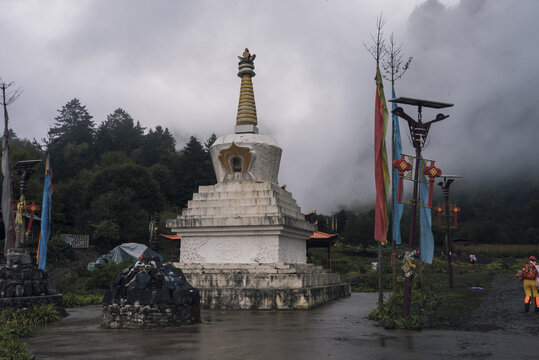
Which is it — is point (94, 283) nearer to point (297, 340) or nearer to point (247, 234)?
point (247, 234)

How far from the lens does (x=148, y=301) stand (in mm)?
10977

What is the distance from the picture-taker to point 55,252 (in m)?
36.3

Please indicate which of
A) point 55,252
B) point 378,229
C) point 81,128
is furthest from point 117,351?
point 81,128

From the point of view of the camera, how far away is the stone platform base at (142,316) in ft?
35.5

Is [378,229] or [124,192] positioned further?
[124,192]

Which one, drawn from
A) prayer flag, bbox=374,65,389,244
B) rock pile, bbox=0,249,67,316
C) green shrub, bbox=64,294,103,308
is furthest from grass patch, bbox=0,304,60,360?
prayer flag, bbox=374,65,389,244

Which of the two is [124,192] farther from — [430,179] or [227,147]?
[430,179]

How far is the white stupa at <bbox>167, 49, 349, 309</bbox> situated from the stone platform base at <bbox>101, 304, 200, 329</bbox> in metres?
4.95

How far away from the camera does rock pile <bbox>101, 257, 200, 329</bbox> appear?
10883mm

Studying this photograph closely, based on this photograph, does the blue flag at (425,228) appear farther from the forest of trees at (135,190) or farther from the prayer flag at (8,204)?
the forest of trees at (135,190)

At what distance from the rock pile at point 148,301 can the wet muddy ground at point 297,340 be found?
435 mm

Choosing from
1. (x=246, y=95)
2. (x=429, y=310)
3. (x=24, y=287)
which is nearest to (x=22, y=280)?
(x=24, y=287)

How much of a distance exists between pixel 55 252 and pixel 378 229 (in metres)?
31.6

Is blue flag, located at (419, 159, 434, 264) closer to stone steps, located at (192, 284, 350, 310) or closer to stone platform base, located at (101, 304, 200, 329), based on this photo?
stone steps, located at (192, 284, 350, 310)
